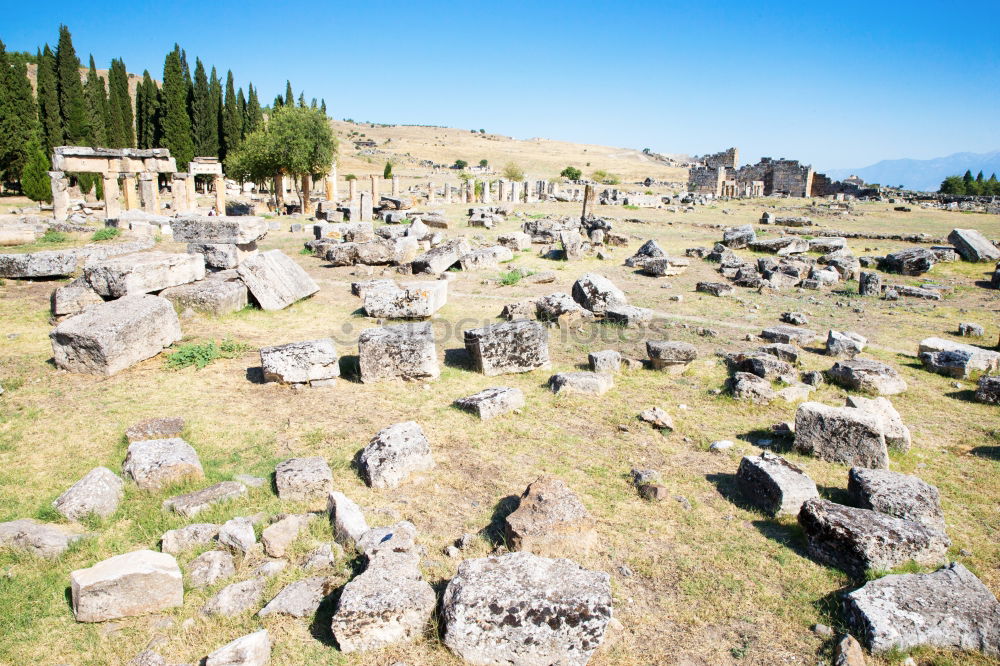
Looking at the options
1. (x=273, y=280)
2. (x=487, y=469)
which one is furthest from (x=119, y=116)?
(x=487, y=469)

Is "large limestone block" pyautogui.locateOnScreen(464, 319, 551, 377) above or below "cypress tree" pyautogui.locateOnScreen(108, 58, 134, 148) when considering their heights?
below

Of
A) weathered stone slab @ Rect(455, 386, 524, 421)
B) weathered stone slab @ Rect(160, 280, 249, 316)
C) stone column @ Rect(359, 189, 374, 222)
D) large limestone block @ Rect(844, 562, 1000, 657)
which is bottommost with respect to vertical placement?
large limestone block @ Rect(844, 562, 1000, 657)

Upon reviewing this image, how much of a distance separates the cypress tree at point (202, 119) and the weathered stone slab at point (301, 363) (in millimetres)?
43403

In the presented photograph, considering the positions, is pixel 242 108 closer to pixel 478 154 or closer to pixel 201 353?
pixel 478 154

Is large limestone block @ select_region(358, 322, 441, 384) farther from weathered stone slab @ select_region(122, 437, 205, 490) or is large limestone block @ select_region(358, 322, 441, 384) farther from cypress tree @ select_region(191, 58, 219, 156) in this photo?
cypress tree @ select_region(191, 58, 219, 156)

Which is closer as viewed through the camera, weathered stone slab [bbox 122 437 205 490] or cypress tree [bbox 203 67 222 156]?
weathered stone slab [bbox 122 437 205 490]

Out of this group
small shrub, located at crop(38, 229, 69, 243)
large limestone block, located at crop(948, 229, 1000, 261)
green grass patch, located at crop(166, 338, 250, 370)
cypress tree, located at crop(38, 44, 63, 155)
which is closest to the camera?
green grass patch, located at crop(166, 338, 250, 370)

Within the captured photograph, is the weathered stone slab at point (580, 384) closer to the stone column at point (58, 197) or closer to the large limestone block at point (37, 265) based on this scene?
the large limestone block at point (37, 265)

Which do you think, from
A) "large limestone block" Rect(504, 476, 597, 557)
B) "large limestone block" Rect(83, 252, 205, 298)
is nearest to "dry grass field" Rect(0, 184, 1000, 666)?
"large limestone block" Rect(504, 476, 597, 557)

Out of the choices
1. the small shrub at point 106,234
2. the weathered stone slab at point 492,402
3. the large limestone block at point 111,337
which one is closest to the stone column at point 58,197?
the small shrub at point 106,234

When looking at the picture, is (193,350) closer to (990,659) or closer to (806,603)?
(806,603)

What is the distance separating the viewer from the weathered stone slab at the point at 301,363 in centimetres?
805

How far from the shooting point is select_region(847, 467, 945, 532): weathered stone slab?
16.7 ft

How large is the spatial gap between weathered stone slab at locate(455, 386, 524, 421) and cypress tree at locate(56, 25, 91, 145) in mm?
45517
